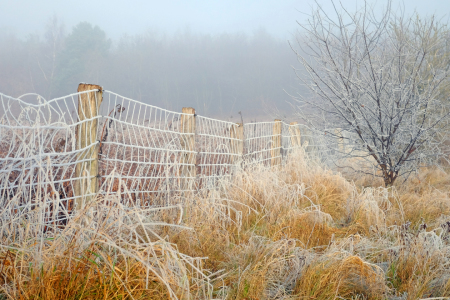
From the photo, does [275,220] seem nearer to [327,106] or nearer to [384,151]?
[384,151]

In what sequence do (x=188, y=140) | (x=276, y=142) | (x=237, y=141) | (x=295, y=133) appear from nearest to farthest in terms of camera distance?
(x=188, y=140)
(x=237, y=141)
(x=276, y=142)
(x=295, y=133)

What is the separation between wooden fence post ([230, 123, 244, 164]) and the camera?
4605 mm

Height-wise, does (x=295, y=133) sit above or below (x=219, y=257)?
above

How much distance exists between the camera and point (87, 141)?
251 centimetres

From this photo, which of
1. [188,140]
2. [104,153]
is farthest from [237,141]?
[104,153]

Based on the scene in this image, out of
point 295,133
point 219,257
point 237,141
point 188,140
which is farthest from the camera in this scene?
point 295,133

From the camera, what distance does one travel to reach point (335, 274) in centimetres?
172

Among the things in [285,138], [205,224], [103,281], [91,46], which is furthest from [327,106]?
[91,46]

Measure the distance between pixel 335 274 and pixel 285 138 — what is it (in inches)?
185

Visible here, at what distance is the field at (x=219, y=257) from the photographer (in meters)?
1.34

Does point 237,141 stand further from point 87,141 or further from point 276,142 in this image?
point 87,141

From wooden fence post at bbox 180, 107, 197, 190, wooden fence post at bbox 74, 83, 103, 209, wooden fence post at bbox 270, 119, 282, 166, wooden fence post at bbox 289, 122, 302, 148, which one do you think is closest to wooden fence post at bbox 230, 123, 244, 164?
wooden fence post at bbox 180, 107, 197, 190

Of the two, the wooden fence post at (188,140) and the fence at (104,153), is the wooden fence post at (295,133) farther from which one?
the wooden fence post at (188,140)

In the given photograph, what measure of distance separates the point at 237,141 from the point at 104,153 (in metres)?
2.12
